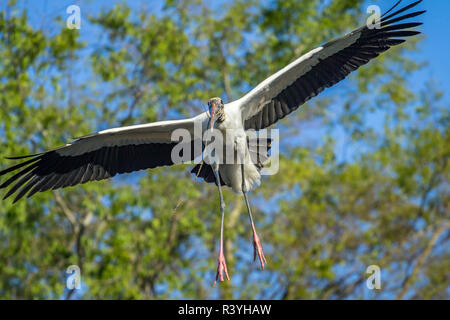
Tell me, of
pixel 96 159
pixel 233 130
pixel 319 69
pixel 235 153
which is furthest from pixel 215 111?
pixel 96 159

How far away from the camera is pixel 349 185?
14.9 metres

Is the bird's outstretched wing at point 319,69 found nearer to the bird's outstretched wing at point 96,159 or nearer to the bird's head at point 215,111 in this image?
the bird's head at point 215,111

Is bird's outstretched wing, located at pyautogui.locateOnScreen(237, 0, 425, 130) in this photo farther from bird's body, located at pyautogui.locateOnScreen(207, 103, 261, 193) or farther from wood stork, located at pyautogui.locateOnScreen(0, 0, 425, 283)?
bird's body, located at pyautogui.locateOnScreen(207, 103, 261, 193)

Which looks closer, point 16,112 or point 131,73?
point 16,112

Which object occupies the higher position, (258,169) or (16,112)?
(16,112)

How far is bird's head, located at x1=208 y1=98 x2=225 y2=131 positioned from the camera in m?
6.61

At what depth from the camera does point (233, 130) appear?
6840 millimetres

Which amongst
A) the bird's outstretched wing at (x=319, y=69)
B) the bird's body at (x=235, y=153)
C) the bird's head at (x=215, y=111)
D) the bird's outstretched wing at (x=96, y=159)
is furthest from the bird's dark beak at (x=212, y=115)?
the bird's outstretched wing at (x=96, y=159)

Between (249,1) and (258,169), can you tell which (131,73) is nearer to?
(249,1)

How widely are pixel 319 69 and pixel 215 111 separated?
126 centimetres

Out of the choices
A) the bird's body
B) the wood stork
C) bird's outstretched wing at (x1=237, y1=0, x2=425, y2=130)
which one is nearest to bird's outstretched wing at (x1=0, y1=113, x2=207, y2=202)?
the wood stork
